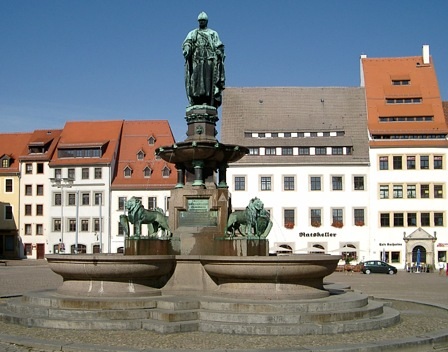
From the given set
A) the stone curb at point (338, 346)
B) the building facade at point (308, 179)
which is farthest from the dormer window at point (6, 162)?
the stone curb at point (338, 346)

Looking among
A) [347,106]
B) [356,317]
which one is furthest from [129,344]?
[347,106]

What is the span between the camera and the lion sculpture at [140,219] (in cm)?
1481

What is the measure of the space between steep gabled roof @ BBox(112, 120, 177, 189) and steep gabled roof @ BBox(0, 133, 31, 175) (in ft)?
32.2

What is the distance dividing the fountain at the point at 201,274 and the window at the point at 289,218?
38771 mm

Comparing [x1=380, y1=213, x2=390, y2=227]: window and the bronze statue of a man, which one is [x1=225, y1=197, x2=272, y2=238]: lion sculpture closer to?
the bronze statue of a man

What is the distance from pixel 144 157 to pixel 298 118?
1384 cm

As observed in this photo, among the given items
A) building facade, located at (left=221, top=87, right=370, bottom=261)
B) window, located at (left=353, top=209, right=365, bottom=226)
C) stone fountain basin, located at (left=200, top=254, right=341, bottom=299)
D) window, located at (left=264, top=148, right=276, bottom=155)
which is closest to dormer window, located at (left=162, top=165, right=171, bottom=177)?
building facade, located at (left=221, top=87, right=370, bottom=261)

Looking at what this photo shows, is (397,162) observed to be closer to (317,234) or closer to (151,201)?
(317,234)

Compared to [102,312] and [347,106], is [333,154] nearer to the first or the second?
[347,106]

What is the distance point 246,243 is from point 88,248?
4730cm

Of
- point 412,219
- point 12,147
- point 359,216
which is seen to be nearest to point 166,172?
point 12,147

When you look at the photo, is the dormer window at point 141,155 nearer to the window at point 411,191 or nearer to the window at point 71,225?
the window at point 71,225

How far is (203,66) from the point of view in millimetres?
16656

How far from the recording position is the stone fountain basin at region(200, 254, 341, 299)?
12211 mm
